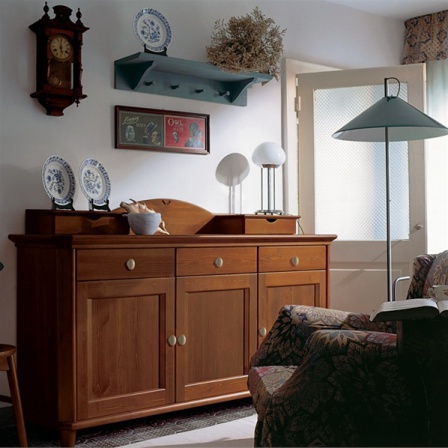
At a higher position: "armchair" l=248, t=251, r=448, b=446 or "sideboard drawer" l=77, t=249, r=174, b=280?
"sideboard drawer" l=77, t=249, r=174, b=280

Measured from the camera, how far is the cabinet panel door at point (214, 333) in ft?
10.5

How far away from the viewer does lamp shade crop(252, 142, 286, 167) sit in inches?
154

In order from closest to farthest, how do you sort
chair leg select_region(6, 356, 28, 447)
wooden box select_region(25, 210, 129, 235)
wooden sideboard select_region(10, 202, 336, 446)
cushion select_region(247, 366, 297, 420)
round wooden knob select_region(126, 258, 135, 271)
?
cushion select_region(247, 366, 297, 420), chair leg select_region(6, 356, 28, 447), wooden sideboard select_region(10, 202, 336, 446), round wooden knob select_region(126, 258, 135, 271), wooden box select_region(25, 210, 129, 235)

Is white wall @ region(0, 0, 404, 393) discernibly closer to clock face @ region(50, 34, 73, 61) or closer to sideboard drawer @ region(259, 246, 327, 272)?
clock face @ region(50, 34, 73, 61)

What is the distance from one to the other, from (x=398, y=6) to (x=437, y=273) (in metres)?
2.62

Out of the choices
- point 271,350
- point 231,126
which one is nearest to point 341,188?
point 231,126

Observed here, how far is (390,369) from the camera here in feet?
5.67

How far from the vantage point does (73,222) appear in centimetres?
319

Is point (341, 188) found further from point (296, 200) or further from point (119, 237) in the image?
point (119, 237)

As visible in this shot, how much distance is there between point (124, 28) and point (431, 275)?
2055 mm

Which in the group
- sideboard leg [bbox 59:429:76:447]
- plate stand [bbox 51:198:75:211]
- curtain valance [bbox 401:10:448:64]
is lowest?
sideboard leg [bbox 59:429:76:447]

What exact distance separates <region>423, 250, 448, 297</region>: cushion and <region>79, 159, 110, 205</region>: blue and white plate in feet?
5.26

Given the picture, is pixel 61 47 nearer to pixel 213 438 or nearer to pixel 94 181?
pixel 94 181

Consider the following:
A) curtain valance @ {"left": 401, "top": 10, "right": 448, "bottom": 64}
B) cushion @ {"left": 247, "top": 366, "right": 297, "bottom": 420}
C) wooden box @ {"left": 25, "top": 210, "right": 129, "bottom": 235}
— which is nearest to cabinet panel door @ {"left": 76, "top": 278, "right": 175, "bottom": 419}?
wooden box @ {"left": 25, "top": 210, "right": 129, "bottom": 235}
